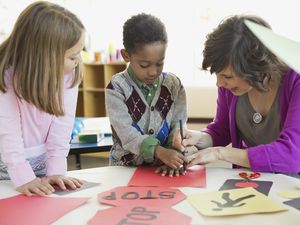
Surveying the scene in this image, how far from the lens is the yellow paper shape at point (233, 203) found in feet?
2.55

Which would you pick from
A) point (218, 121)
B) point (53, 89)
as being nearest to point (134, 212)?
point (53, 89)

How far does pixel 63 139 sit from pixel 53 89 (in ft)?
0.65

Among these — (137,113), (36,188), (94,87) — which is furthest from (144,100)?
(94,87)

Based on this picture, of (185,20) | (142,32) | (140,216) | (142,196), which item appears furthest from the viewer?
(185,20)

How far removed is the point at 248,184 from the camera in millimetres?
955

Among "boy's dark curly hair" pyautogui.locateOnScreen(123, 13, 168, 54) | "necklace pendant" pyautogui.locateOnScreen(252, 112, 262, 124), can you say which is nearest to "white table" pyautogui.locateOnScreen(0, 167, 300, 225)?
"necklace pendant" pyautogui.locateOnScreen(252, 112, 262, 124)

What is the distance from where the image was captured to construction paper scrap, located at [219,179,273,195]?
36.3 inches

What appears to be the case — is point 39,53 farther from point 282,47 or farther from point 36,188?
point 282,47

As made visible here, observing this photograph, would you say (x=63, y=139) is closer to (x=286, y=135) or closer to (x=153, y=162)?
(x=153, y=162)

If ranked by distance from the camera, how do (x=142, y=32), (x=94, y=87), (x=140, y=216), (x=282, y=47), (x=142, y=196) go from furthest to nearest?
1. (x=94, y=87)
2. (x=142, y=32)
3. (x=142, y=196)
4. (x=140, y=216)
5. (x=282, y=47)

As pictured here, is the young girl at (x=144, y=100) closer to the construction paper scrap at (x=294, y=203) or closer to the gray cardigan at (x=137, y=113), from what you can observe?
the gray cardigan at (x=137, y=113)

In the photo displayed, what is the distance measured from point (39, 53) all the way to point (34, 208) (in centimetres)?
36

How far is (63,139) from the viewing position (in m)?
1.09

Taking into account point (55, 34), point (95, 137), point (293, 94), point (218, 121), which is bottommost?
point (95, 137)
